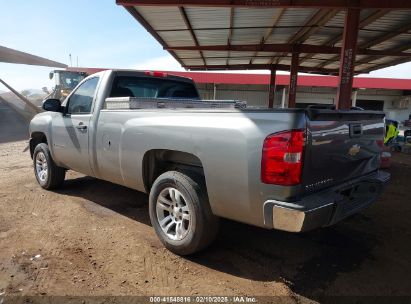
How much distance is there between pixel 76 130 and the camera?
4.99 meters

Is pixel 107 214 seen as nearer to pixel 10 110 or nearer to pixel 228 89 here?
pixel 10 110

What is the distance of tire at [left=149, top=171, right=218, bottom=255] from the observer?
3.36 metres

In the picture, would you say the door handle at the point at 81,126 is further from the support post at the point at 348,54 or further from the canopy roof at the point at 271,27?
the support post at the point at 348,54

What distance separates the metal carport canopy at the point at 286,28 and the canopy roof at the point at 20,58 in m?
16.0

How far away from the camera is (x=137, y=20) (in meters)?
9.41

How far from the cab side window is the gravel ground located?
1431 millimetres

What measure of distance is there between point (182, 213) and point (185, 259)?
0.47 metres

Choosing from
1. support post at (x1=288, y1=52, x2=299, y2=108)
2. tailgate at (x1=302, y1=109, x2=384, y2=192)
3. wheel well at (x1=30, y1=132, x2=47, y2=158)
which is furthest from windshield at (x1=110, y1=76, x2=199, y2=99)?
support post at (x1=288, y1=52, x2=299, y2=108)

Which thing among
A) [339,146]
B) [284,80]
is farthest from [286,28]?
[284,80]

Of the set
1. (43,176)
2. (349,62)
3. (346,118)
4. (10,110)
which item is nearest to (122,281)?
(346,118)

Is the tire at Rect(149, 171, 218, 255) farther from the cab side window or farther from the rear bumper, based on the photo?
the cab side window

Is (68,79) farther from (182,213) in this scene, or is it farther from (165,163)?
(182,213)

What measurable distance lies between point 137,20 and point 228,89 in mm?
21502

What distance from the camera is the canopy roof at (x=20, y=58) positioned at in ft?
82.6
